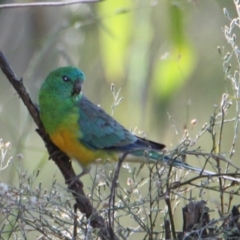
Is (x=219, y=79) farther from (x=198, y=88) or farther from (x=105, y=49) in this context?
(x=105, y=49)

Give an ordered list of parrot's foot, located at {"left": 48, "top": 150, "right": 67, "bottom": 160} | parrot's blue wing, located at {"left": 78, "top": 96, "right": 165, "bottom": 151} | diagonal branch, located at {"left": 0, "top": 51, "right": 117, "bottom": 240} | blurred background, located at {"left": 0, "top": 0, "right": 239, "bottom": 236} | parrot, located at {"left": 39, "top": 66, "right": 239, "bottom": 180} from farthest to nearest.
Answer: parrot's blue wing, located at {"left": 78, "top": 96, "right": 165, "bottom": 151} < parrot, located at {"left": 39, "top": 66, "right": 239, "bottom": 180} < blurred background, located at {"left": 0, "top": 0, "right": 239, "bottom": 236} < parrot's foot, located at {"left": 48, "top": 150, "right": 67, "bottom": 160} < diagonal branch, located at {"left": 0, "top": 51, "right": 117, "bottom": 240}

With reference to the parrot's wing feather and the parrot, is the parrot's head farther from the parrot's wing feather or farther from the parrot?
the parrot's wing feather

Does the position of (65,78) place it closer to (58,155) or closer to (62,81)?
(62,81)

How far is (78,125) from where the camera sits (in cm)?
248

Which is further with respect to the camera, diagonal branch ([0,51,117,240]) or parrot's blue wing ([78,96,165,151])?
parrot's blue wing ([78,96,165,151])

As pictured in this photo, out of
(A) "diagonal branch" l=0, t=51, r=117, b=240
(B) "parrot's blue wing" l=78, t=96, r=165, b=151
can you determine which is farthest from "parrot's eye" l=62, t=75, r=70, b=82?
(A) "diagonal branch" l=0, t=51, r=117, b=240

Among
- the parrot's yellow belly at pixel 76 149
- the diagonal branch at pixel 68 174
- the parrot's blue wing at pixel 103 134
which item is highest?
the parrot's blue wing at pixel 103 134

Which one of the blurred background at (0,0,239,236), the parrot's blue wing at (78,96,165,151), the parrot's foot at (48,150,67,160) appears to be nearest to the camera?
the parrot's foot at (48,150,67,160)

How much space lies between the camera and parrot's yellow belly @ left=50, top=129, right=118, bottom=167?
220cm

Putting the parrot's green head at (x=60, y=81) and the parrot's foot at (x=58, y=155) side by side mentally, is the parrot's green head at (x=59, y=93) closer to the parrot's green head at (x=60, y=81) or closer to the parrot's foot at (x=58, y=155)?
the parrot's green head at (x=60, y=81)

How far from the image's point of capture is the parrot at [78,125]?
7.55 ft

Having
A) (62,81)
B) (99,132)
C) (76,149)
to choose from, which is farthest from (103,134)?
(62,81)

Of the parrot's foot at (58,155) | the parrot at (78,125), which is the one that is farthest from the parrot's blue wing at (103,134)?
the parrot's foot at (58,155)

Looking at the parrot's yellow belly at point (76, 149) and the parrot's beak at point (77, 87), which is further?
the parrot's beak at point (77, 87)
